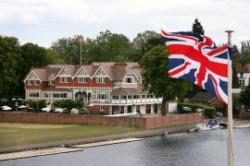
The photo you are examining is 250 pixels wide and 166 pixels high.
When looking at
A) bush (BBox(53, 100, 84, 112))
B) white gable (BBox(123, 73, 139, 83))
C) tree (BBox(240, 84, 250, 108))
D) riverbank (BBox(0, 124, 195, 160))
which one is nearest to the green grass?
riverbank (BBox(0, 124, 195, 160))

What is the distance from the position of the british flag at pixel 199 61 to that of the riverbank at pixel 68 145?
4446 cm

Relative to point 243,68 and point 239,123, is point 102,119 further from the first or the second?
point 243,68

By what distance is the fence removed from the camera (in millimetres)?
92062

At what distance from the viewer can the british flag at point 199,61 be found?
854 inches

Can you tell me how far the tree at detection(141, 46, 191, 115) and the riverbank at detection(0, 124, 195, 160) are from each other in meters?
12.1

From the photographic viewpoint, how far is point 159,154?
2702 inches

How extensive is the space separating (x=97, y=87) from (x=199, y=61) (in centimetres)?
9622

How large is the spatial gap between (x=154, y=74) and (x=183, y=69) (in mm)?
83051

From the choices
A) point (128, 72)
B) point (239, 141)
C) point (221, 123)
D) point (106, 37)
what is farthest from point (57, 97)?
point (106, 37)

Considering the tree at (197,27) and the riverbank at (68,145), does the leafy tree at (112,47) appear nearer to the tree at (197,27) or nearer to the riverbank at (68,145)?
the tree at (197,27)

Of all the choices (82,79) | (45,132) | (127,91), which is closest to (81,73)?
(82,79)

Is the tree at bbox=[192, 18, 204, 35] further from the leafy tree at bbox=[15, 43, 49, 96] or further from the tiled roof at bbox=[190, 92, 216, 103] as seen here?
the leafy tree at bbox=[15, 43, 49, 96]

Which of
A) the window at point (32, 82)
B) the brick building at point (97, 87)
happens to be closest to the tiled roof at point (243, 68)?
the brick building at point (97, 87)

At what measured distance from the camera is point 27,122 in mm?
100250
